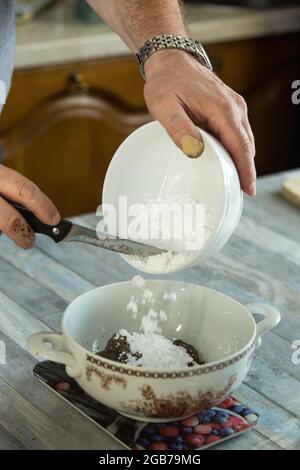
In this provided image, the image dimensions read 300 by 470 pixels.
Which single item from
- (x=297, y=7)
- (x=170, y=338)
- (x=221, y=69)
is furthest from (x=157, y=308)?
(x=297, y=7)

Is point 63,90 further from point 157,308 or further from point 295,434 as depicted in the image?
point 295,434

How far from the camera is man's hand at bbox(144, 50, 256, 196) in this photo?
1.04 meters

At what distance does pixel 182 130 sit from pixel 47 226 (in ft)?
0.64

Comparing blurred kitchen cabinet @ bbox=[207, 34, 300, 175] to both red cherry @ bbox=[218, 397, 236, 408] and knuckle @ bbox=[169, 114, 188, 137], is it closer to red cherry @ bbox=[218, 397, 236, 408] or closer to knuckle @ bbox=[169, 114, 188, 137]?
knuckle @ bbox=[169, 114, 188, 137]

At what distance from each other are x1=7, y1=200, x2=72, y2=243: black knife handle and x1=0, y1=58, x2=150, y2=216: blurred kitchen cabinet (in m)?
1.28

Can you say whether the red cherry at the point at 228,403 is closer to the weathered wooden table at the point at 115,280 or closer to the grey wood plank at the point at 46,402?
the weathered wooden table at the point at 115,280

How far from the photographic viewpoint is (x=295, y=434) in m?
0.90

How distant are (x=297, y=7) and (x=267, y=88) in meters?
0.27

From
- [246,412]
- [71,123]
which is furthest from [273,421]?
[71,123]

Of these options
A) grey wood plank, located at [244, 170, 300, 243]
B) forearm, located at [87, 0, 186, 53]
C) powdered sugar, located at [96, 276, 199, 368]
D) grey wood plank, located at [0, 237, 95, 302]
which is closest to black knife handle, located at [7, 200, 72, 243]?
powdered sugar, located at [96, 276, 199, 368]

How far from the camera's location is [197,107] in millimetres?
1084

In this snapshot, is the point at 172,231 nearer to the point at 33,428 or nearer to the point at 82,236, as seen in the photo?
the point at 82,236

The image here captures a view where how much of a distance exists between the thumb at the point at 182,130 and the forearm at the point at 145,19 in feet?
0.82
